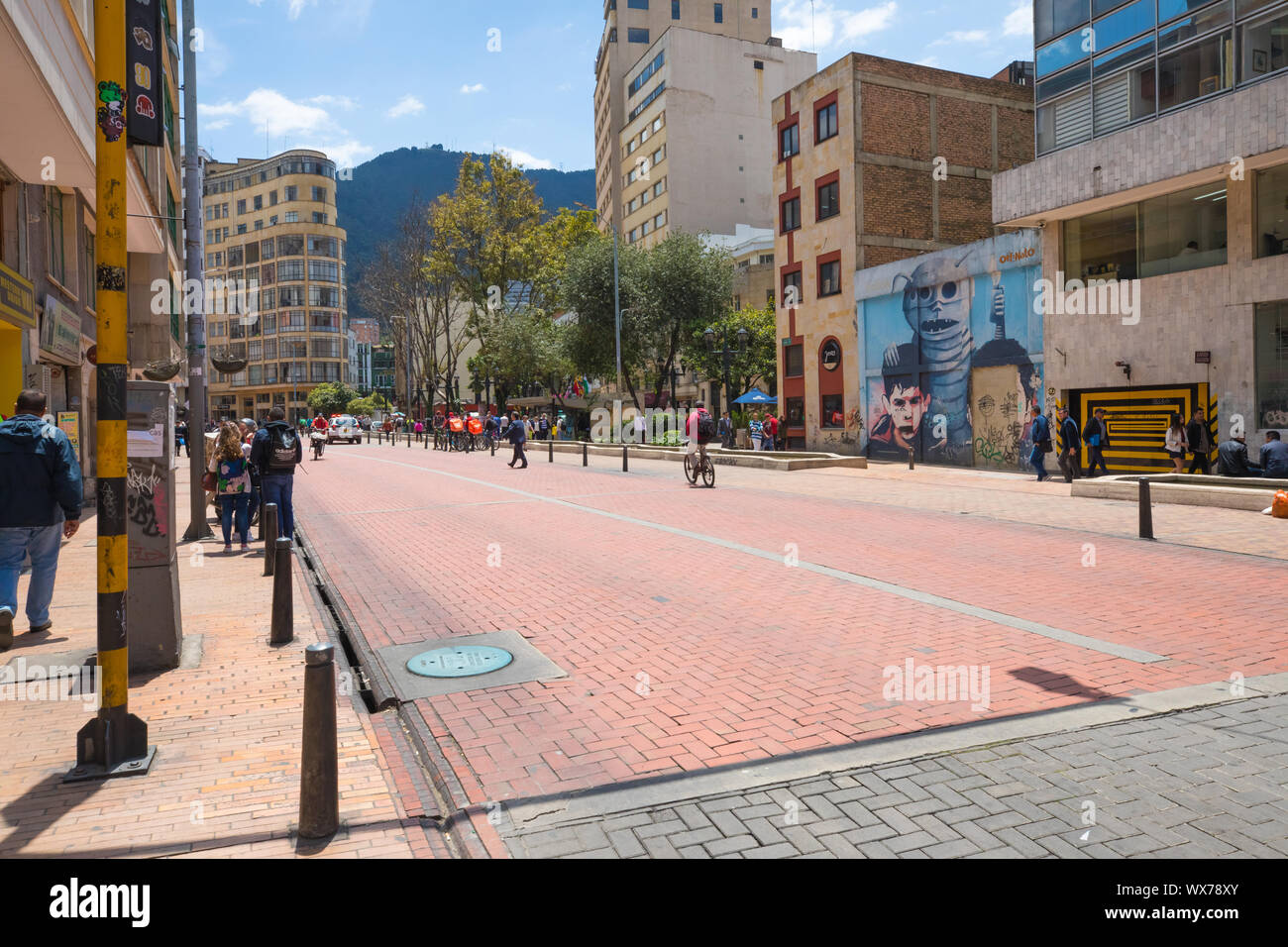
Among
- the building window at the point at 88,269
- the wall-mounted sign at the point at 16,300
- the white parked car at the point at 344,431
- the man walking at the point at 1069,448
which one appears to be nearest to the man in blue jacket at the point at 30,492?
the wall-mounted sign at the point at 16,300

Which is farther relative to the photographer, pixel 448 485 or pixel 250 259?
pixel 250 259

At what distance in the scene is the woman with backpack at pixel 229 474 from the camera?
457 inches

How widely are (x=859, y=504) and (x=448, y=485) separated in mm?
9574

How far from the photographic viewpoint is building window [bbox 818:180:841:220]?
35.3 m

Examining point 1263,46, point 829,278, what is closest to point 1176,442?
point 1263,46

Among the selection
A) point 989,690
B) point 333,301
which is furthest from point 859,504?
point 333,301

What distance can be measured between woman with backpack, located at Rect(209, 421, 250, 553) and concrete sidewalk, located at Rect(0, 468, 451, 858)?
470cm

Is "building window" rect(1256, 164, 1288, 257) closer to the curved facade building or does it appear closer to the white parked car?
the white parked car

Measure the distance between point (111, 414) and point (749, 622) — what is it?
14.8 ft

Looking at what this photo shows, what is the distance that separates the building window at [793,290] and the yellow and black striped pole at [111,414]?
35.0 m

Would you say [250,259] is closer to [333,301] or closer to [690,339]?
[333,301]

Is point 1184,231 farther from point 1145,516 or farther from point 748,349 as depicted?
point 748,349

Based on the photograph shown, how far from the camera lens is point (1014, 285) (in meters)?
26.6

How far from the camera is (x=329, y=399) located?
9612 centimetres
